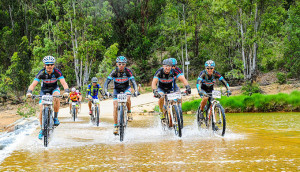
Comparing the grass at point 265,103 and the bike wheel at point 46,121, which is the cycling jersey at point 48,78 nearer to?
the bike wheel at point 46,121

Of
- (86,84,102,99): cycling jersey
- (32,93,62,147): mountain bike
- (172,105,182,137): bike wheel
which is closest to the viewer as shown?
(32,93,62,147): mountain bike

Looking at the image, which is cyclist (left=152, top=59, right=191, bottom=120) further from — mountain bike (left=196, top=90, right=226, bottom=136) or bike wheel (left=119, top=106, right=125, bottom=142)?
bike wheel (left=119, top=106, right=125, bottom=142)

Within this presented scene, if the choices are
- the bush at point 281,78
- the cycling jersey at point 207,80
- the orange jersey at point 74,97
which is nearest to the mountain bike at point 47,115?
the cycling jersey at point 207,80

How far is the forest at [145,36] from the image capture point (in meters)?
29.9

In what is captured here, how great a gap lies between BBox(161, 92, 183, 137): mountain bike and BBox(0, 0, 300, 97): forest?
19747mm

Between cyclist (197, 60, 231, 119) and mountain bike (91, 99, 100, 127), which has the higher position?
cyclist (197, 60, 231, 119)

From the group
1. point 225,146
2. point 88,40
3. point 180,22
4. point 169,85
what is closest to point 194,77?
point 180,22

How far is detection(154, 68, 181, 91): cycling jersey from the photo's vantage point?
408 inches

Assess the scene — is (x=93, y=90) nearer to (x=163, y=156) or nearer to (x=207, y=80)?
(x=207, y=80)

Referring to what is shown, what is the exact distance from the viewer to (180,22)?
148 feet

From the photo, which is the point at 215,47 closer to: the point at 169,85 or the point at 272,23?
the point at 272,23

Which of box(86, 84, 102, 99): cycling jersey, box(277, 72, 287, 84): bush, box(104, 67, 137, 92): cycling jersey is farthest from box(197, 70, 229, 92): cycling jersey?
box(277, 72, 287, 84): bush

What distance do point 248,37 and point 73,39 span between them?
73.9 feet

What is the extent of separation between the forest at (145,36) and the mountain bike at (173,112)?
1975 cm
